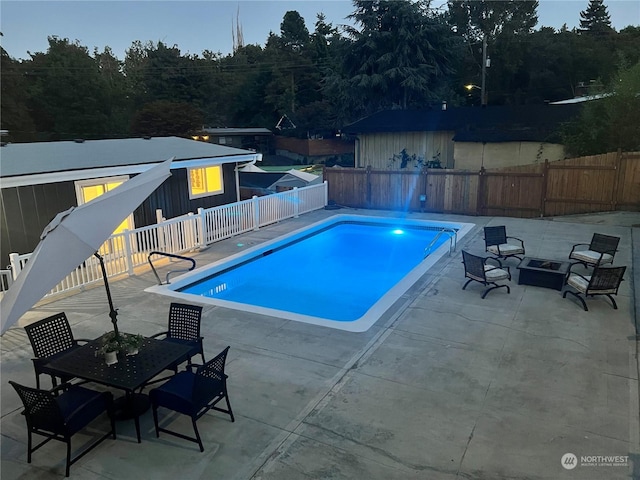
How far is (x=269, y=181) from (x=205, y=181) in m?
5.68

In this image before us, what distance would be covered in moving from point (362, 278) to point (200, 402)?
24.0ft

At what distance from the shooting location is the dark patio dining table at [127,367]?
176 inches

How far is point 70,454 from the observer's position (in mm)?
4176

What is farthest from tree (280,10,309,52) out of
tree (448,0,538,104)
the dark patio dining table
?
the dark patio dining table

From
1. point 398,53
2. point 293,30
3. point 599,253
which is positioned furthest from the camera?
point 293,30

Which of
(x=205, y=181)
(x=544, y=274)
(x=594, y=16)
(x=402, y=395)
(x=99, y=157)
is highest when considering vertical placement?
(x=594, y=16)

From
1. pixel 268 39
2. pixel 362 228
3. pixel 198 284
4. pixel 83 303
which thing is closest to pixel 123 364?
pixel 83 303

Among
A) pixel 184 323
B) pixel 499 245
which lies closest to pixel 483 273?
pixel 499 245

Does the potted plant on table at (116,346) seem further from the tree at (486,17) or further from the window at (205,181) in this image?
the tree at (486,17)

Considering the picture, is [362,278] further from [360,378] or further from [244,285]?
[360,378]

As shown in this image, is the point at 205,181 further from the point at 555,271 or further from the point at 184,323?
the point at 555,271

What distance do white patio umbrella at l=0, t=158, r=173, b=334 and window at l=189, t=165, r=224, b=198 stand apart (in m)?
9.56

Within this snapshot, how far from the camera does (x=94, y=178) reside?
11.2 meters

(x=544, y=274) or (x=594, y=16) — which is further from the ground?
(x=594, y=16)
